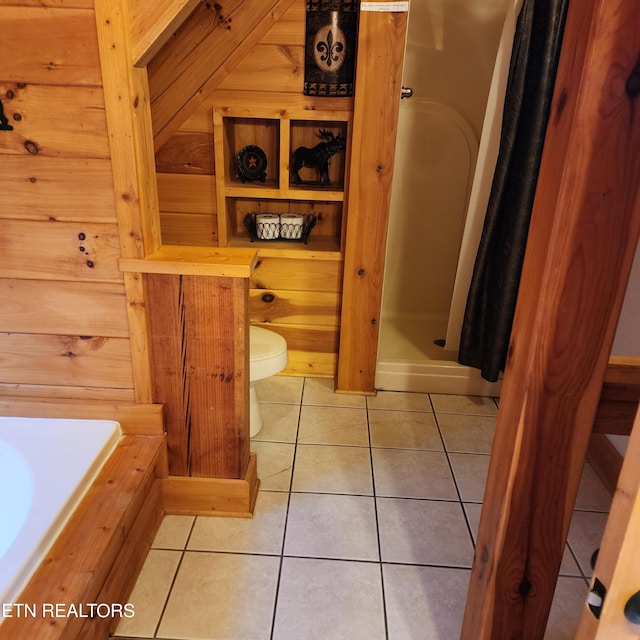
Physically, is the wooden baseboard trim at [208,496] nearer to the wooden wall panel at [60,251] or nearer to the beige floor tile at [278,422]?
the beige floor tile at [278,422]

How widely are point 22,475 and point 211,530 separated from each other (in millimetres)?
613

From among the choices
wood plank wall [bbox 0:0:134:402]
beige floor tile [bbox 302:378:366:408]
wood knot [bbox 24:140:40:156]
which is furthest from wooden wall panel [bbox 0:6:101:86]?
beige floor tile [bbox 302:378:366:408]

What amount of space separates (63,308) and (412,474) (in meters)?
1.38

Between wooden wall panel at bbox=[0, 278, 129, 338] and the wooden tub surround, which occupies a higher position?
wooden wall panel at bbox=[0, 278, 129, 338]

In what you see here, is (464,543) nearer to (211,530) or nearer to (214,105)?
(211,530)

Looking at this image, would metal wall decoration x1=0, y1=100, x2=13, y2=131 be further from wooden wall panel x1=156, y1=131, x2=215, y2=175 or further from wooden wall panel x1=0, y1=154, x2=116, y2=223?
wooden wall panel x1=156, y1=131, x2=215, y2=175

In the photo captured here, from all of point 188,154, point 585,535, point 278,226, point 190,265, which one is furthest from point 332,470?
point 188,154

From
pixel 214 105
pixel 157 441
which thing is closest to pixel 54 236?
pixel 157 441

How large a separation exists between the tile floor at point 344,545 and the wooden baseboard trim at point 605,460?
0.12ft

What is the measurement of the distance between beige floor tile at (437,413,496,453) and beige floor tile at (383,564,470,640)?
2.19 ft

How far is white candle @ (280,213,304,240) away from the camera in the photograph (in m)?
2.55

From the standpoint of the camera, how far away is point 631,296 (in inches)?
76.0

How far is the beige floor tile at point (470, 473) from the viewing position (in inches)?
74.4

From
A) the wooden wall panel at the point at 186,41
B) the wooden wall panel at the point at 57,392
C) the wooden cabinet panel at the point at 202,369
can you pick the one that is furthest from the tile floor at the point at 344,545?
the wooden wall panel at the point at 186,41
